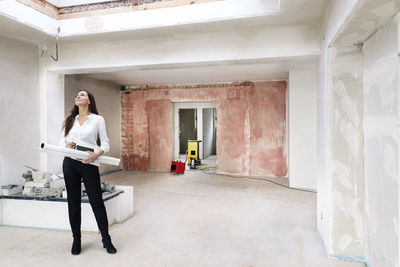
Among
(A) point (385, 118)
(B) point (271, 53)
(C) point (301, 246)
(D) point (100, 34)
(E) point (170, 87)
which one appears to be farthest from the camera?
(E) point (170, 87)

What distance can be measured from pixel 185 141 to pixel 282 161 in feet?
17.7

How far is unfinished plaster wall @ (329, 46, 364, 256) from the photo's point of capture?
224 cm

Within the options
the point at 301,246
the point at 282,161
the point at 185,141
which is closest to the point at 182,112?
the point at 185,141

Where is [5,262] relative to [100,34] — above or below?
below

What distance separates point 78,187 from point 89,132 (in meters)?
0.50

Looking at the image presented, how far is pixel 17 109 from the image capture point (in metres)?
3.43

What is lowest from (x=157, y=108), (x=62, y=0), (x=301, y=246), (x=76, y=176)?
(x=301, y=246)

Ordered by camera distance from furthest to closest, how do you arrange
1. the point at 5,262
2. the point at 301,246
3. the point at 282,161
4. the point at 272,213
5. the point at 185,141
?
the point at 185,141 < the point at 282,161 < the point at 272,213 < the point at 301,246 < the point at 5,262

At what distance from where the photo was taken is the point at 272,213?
142 inches

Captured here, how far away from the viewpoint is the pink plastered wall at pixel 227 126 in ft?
20.1

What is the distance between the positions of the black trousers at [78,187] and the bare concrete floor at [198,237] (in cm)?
34

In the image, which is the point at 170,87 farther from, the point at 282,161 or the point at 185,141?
the point at 185,141

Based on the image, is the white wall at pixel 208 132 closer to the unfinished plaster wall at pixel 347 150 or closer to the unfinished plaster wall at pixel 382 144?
the unfinished plaster wall at pixel 347 150

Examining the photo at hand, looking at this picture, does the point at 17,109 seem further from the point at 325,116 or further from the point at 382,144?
the point at 382,144
